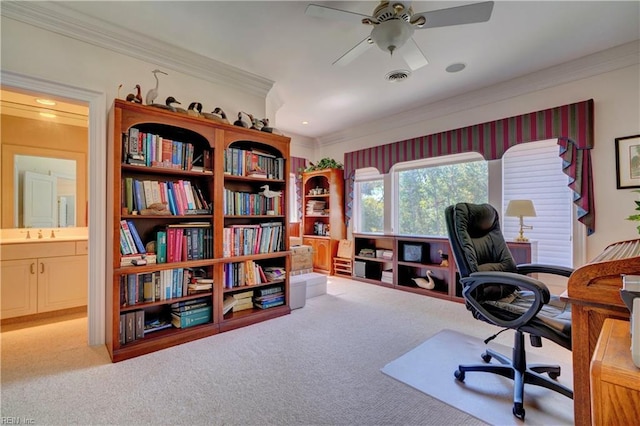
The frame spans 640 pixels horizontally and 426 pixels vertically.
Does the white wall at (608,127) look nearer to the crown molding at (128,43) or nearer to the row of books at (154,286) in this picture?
the crown molding at (128,43)

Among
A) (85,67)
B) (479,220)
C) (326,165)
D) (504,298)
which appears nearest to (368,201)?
(326,165)

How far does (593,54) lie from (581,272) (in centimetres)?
298

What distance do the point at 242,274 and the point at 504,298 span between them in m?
2.22

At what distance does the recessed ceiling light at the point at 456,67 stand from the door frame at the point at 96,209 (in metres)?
3.29

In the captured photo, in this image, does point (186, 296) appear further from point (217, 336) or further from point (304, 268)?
point (304, 268)

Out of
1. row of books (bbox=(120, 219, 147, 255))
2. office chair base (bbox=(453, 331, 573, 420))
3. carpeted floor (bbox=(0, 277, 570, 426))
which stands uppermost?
row of books (bbox=(120, 219, 147, 255))

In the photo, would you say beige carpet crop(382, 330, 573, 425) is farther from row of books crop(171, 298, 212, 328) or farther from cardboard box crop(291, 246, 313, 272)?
cardboard box crop(291, 246, 313, 272)

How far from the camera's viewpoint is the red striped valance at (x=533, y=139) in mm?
2787

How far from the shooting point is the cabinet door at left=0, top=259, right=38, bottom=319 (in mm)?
2658

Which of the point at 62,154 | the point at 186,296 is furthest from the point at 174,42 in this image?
the point at 186,296

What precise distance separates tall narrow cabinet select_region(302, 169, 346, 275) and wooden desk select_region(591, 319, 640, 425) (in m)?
4.40

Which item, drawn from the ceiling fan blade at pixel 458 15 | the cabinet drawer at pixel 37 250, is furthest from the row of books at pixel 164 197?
the ceiling fan blade at pixel 458 15

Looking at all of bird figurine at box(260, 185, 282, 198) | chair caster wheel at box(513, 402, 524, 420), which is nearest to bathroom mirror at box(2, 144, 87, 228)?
bird figurine at box(260, 185, 282, 198)

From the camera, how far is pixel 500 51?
2668 mm
